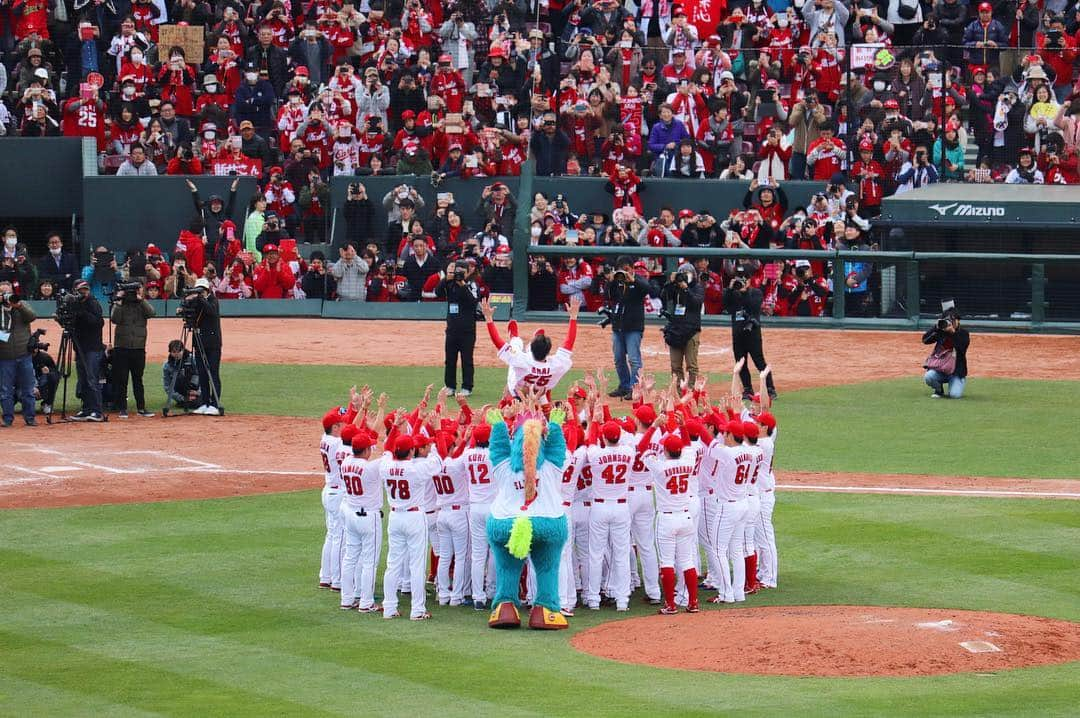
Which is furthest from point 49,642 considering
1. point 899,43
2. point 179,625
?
point 899,43

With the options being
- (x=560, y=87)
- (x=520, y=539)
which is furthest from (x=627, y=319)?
(x=520, y=539)

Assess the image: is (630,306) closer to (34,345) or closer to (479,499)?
(34,345)

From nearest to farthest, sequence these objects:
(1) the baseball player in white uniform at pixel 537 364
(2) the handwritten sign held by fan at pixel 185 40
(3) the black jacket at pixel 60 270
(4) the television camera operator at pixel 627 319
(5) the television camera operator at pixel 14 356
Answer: (1) the baseball player in white uniform at pixel 537 364 < (5) the television camera operator at pixel 14 356 < (4) the television camera operator at pixel 627 319 < (3) the black jacket at pixel 60 270 < (2) the handwritten sign held by fan at pixel 185 40

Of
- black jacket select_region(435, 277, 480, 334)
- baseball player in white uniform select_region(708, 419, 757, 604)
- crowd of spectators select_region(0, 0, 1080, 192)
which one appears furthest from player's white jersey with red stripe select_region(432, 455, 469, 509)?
crowd of spectators select_region(0, 0, 1080, 192)

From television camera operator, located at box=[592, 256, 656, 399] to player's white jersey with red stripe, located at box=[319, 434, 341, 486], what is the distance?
880 cm

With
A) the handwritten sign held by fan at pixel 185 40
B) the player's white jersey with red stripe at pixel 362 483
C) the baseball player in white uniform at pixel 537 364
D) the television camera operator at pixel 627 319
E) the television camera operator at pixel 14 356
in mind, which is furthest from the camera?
the handwritten sign held by fan at pixel 185 40

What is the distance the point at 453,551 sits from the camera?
12922 millimetres

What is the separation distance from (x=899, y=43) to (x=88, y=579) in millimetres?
21888

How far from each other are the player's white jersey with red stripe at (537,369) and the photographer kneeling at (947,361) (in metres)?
8.43

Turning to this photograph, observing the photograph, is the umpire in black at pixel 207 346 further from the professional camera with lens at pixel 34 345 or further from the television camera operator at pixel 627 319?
the television camera operator at pixel 627 319

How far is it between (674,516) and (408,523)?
1894mm

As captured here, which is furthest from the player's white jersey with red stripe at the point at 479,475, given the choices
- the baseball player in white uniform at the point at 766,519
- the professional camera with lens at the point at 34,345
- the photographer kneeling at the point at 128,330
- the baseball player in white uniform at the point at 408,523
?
the professional camera with lens at the point at 34,345

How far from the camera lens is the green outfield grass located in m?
10.0

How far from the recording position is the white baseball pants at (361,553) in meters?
12.5
